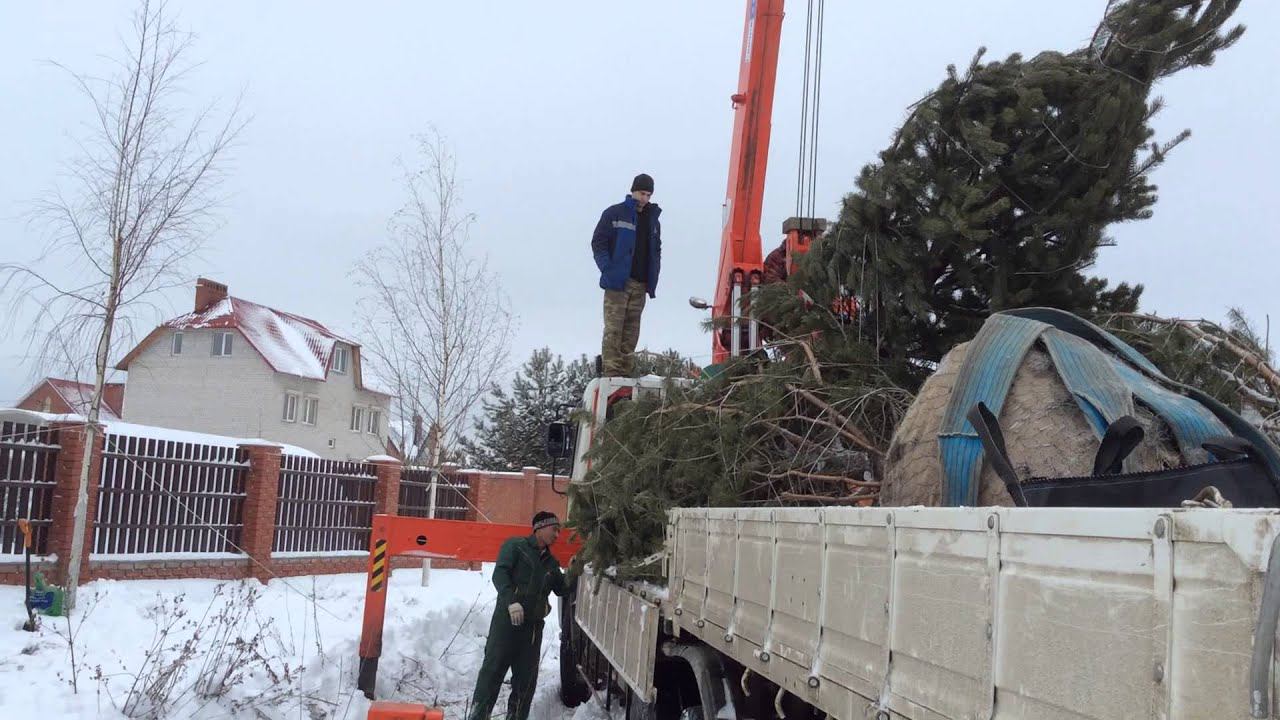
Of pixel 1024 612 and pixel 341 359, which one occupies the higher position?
pixel 341 359

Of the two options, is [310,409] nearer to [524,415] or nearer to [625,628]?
[524,415]

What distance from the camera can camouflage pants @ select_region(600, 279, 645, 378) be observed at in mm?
9633

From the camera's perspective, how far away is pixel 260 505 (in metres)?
15.4

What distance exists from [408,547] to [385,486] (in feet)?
33.5

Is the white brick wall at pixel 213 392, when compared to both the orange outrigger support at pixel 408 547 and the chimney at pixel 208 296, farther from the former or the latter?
the orange outrigger support at pixel 408 547

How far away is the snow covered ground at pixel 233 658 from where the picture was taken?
752 centimetres

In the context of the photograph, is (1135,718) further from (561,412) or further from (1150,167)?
(561,412)

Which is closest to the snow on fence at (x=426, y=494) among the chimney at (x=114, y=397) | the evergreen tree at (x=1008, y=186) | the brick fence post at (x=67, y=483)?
the brick fence post at (x=67, y=483)

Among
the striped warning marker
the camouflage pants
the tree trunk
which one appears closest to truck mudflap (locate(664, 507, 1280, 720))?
the striped warning marker

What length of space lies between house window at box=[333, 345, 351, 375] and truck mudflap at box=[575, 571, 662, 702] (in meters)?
35.5

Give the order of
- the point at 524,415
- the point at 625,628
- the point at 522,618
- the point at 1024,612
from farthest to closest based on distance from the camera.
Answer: the point at 524,415, the point at 522,618, the point at 625,628, the point at 1024,612

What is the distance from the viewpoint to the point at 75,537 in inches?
445

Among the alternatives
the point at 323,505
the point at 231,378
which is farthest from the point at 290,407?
the point at 323,505

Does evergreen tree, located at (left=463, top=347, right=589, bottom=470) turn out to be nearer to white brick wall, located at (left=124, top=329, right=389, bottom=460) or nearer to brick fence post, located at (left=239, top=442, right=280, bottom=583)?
white brick wall, located at (left=124, top=329, right=389, bottom=460)
